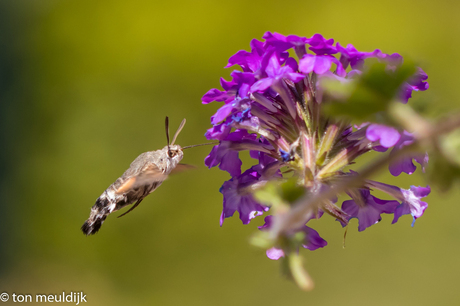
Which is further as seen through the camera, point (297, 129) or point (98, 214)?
point (98, 214)

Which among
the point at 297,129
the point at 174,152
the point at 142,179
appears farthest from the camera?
the point at 174,152

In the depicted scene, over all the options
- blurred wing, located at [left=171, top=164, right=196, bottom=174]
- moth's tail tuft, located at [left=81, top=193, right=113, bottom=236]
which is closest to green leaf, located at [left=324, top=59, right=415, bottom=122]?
blurred wing, located at [left=171, top=164, right=196, bottom=174]

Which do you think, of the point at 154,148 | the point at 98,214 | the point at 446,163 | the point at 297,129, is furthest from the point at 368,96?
the point at 154,148

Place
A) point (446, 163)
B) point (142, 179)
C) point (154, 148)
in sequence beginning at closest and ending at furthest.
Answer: point (446, 163) → point (142, 179) → point (154, 148)

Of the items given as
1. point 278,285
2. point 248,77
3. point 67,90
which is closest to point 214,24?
point 67,90

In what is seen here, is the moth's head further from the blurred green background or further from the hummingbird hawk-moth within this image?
the blurred green background

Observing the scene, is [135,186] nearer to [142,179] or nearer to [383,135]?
[142,179]
